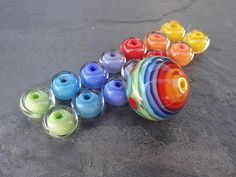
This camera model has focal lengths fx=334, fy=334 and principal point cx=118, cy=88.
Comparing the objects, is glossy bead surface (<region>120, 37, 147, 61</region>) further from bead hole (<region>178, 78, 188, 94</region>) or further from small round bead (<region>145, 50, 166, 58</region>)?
bead hole (<region>178, 78, 188, 94</region>)

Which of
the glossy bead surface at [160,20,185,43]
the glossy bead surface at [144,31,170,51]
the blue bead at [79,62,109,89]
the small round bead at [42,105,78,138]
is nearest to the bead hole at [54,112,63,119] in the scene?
the small round bead at [42,105,78,138]

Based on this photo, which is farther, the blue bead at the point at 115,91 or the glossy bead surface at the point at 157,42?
the glossy bead surface at the point at 157,42

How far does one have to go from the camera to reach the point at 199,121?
3.47 feet

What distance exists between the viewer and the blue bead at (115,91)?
3.34 feet

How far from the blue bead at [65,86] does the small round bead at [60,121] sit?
7cm

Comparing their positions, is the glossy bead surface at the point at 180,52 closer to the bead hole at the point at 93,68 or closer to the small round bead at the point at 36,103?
the bead hole at the point at 93,68

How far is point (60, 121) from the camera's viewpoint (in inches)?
36.4

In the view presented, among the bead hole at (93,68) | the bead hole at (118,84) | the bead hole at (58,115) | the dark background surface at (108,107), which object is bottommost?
the dark background surface at (108,107)

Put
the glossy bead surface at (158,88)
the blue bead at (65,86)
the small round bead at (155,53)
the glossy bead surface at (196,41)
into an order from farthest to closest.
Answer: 1. the glossy bead surface at (196,41)
2. the small round bead at (155,53)
3. the blue bead at (65,86)
4. the glossy bead surface at (158,88)

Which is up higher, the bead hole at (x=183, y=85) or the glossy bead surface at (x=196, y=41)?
the bead hole at (x=183, y=85)

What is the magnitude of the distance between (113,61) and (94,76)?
0.33 feet

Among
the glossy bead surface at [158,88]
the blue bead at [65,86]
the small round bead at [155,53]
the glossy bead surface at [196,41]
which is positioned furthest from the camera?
the glossy bead surface at [196,41]

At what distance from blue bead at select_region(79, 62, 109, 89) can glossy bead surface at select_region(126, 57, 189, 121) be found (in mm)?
139

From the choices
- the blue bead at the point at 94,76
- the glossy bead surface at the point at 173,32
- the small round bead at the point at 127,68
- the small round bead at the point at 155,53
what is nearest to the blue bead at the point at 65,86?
the blue bead at the point at 94,76
